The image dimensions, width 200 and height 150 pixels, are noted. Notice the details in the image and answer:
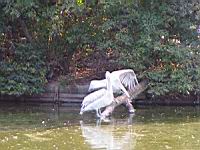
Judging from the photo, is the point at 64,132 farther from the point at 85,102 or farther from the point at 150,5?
the point at 150,5

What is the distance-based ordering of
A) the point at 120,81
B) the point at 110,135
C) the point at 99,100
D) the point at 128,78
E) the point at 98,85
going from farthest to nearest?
the point at 128,78, the point at 120,81, the point at 98,85, the point at 99,100, the point at 110,135

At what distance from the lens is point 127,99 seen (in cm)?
1418

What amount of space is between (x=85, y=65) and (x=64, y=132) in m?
5.23

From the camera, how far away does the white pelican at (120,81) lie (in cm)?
1402

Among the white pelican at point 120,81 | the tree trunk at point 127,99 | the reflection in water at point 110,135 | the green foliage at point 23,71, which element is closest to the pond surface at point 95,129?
the reflection in water at point 110,135

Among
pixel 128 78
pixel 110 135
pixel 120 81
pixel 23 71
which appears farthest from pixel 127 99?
pixel 110 135

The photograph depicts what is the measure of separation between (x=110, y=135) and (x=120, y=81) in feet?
11.2

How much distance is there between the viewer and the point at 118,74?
14.1 meters

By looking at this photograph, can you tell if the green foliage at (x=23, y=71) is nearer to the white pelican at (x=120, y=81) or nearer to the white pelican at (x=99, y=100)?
the white pelican at (x=120, y=81)

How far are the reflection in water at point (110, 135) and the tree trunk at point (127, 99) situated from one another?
86 cm

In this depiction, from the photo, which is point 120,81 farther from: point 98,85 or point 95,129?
point 95,129

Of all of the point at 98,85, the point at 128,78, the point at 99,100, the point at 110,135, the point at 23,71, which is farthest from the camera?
the point at 23,71

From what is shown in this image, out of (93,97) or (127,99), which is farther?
(127,99)

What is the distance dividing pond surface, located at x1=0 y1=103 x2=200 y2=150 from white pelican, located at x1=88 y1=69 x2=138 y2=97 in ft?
1.97
